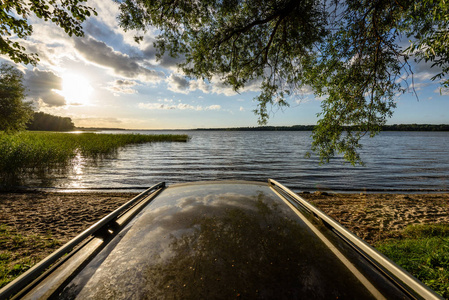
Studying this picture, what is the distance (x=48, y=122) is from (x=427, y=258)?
7346 inches

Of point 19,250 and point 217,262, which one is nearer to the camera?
point 217,262

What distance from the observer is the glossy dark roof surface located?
1229mm

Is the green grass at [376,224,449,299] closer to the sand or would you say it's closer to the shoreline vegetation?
the shoreline vegetation

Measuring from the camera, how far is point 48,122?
452ft

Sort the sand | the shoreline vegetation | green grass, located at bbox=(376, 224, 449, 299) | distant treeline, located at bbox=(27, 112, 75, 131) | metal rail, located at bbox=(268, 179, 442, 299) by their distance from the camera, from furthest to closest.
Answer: distant treeline, located at bbox=(27, 112, 75, 131), the sand, the shoreline vegetation, green grass, located at bbox=(376, 224, 449, 299), metal rail, located at bbox=(268, 179, 442, 299)

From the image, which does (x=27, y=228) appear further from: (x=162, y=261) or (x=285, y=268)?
(x=285, y=268)

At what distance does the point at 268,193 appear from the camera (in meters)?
3.05

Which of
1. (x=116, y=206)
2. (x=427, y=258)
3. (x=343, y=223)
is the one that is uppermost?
(x=427, y=258)

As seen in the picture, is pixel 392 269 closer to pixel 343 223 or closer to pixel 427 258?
pixel 427 258

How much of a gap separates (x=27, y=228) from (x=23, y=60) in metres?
7.80

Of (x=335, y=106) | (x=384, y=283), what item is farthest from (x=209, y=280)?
(x=335, y=106)

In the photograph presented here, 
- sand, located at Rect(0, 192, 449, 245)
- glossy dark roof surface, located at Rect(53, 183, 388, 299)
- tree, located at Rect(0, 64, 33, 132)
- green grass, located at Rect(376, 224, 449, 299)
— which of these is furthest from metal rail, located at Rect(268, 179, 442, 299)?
tree, located at Rect(0, 64, 33, 132)

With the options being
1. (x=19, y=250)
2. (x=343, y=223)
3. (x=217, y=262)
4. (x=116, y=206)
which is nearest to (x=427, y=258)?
(x=343, y=223)

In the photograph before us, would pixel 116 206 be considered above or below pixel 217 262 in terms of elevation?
below
